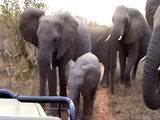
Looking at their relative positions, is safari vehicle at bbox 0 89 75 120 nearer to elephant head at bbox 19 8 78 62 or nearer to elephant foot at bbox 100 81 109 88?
elephant head at bbox 19 8 78 62

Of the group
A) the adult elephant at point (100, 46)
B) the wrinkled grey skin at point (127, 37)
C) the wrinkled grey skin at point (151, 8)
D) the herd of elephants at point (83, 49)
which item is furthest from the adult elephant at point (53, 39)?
the adult elephant at point (100, 46)

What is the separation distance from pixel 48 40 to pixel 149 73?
3394 millimetres

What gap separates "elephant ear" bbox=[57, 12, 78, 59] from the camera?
8.77 metres

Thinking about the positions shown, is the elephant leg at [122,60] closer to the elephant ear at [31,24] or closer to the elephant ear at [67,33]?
the elephant ear at [67,33]

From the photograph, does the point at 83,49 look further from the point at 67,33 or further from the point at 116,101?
the point at 116,101

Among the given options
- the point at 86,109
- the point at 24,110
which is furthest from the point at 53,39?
the point at 24,110

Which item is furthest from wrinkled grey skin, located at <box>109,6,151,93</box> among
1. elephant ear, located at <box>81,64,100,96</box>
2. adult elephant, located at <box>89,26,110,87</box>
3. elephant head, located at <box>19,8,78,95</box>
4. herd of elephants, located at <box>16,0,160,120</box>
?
elephant ear, located at <box>81,64,100,96</box>

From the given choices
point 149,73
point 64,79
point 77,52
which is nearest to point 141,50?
point 77,52

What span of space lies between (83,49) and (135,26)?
2.04 metres

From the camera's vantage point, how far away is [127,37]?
11133 millimetres

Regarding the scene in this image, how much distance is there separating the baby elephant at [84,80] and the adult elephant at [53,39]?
48 centimetres

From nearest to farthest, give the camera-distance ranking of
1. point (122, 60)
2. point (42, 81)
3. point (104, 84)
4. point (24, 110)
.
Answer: point (24, 110) < point (42, 81) < point (122, 60) < point (104, 84)

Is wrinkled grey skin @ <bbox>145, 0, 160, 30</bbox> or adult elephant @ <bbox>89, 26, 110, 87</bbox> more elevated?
wrinkled grey skin @ <bbox>145, 0, 160, 30</bbox>

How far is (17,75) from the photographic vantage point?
38.9 ft
